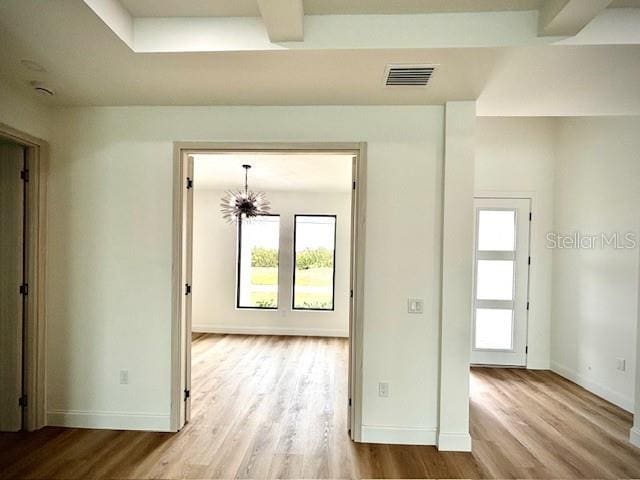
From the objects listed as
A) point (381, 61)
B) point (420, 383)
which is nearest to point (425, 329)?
point (420, 383)

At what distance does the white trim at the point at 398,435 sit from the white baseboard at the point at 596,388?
217cm

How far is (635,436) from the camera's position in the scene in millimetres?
2654

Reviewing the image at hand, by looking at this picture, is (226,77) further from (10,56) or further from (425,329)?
(425,329)

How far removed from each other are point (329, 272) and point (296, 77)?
14.0ft

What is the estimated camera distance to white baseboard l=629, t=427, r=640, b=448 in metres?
2.63

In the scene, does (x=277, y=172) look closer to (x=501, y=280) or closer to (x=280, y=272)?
(x=280, y=272)

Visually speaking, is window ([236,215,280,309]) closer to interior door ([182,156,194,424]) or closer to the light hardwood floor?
the light hardwood floor

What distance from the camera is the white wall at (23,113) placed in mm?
2412

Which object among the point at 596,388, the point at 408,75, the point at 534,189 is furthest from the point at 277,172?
the point at 596,388

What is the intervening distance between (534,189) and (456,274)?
2577mm

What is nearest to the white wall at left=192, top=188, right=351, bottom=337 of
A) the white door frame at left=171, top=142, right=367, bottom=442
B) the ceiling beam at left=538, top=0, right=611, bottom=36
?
the white door frame at left=171, top=142, right=367, bottom=442

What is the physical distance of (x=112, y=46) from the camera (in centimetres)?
188

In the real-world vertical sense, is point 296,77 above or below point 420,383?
above

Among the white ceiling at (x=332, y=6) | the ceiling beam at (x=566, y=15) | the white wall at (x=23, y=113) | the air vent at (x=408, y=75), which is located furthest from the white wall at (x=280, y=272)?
the ceiling beam at (x=566, y=15)
